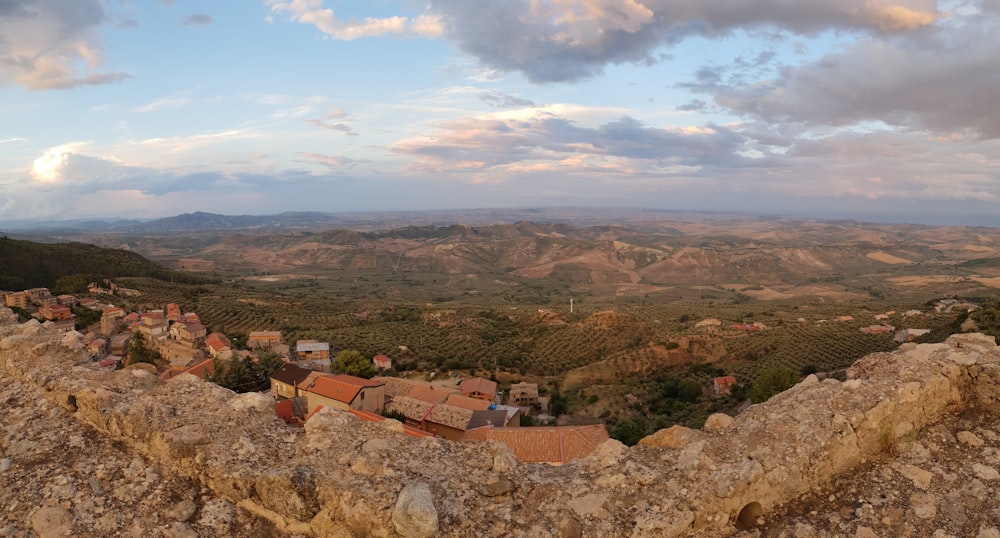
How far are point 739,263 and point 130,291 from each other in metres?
153

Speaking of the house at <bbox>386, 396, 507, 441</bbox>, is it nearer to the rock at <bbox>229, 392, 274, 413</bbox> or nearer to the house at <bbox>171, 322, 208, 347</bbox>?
the rock at <bbox>229, 392, 274, 413</bbox>

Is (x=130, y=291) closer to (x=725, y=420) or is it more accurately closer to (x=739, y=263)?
(x=725, y=420)

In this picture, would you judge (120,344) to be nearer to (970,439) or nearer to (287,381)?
(287,381)

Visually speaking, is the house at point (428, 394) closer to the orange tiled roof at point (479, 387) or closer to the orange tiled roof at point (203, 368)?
the orange tiled roof at point (479, 387)

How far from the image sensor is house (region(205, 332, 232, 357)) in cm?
3559

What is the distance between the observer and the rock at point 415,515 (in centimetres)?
381

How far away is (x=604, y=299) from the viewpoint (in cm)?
11219

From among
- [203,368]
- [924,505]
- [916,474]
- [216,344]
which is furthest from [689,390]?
[216,344]

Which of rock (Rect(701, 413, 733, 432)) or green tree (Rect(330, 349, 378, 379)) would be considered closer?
rock (Rect(701, 413, 733, 432))

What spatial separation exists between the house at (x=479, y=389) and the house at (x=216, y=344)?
55.0 ft

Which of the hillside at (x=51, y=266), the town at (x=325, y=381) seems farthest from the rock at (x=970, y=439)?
the hillside at (x=51, y=266)

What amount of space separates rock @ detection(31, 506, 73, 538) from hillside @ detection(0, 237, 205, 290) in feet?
213

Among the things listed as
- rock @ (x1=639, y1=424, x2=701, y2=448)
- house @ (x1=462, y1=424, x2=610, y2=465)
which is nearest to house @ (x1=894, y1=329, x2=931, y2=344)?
house @ (x1=462, y1=424, x2=610, y2=465)

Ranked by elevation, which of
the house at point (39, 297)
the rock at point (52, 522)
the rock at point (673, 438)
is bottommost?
the house at point (39, 297)
